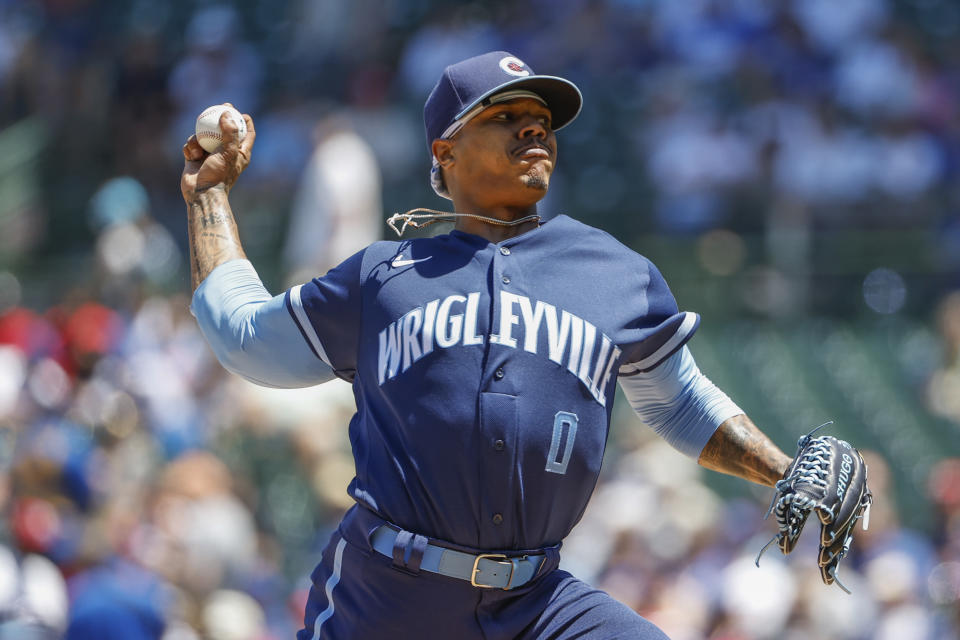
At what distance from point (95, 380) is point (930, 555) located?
199 inches

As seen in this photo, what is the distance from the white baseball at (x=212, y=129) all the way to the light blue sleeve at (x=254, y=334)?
1.14 feet

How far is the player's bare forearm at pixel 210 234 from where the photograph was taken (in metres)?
3.38

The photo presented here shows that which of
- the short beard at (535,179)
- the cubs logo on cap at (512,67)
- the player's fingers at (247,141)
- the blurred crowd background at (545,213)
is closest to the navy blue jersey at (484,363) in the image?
the short beard at (535,179)

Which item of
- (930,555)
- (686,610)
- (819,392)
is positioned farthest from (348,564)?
(819,392)

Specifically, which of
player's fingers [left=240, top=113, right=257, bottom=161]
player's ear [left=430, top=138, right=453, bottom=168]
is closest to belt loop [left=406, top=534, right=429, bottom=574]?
player's ear [left=430, top=138, right=453, bottom=168]

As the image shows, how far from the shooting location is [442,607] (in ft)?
9.82

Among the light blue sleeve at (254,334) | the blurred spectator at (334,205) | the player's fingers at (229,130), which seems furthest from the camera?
the blurred spectator at (334,205)

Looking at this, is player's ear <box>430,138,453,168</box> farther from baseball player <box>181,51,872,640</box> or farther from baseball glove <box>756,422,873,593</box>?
baseball glove <box>756,422,873,593</box>

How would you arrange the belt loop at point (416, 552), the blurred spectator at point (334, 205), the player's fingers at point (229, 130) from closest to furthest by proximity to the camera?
the belt loop at point (416, 552), the player's fingers at point (229, 130), the blurred spectator at point (334, 205)

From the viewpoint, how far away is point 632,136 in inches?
451

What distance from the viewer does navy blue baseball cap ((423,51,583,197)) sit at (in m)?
3.27

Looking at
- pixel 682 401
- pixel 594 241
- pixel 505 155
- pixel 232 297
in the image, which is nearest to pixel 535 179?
pixel 505 155

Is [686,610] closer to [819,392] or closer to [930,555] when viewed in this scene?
[930,555]

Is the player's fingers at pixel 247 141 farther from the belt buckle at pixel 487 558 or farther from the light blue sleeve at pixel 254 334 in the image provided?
the belt buckle at pixel 487 558
